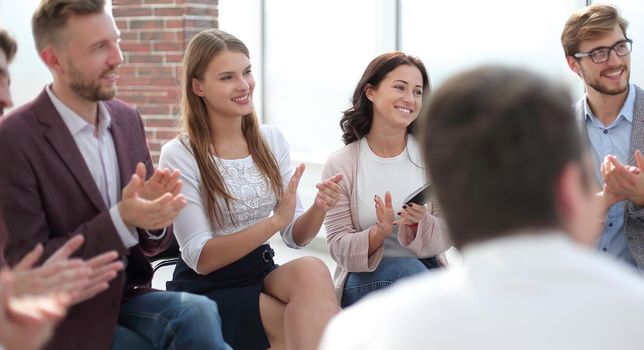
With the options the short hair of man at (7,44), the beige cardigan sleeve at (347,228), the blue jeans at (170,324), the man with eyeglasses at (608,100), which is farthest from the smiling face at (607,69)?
the short hair of man at (7,44)

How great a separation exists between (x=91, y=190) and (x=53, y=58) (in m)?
0.40

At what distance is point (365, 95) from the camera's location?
11.8ft

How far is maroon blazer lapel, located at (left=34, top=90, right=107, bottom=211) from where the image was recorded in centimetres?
257

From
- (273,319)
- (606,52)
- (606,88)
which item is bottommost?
(273,319)

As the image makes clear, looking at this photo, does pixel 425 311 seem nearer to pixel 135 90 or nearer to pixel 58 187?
pixel 58 187

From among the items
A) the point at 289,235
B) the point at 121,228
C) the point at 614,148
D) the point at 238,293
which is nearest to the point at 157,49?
the point at 289,235

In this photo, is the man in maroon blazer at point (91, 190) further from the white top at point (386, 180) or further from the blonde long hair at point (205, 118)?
the white top at point (386, 180)

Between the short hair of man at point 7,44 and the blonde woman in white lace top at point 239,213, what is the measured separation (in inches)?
27.4

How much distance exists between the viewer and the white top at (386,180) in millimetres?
3436

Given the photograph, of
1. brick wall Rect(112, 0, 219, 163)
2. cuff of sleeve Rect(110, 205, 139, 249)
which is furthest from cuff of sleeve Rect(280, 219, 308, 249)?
brick wall Rect(112, 0, 219, 163)

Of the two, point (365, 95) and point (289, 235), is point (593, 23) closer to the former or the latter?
point (365, 95)

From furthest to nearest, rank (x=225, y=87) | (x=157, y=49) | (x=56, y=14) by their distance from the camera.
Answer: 1. (x=157, y=49)
2. (x=225, y=87)
3. (x=56, y=14)

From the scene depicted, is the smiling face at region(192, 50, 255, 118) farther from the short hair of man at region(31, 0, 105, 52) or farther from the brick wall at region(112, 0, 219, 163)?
the brick wall at region(112, 0, 219, 163)

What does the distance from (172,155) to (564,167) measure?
2.21 meters
